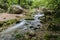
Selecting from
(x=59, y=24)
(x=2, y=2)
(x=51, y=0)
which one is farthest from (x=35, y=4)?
(x=59, y=24)

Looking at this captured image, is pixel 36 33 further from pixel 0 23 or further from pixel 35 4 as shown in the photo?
pixel 35 4

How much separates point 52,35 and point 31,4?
17.5 metres

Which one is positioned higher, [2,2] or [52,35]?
[2,2]

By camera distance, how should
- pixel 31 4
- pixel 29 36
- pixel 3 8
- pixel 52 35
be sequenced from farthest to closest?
pixel 31 4
pixel 3 8
pixel 29 36
pixel 52 35

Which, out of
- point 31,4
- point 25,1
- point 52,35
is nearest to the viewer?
point 52,35

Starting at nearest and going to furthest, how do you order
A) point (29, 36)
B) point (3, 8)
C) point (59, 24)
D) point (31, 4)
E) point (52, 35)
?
point (52, 35)
point (29, 36)
point (59, 24)
point (3, 8)
point (31, 4)

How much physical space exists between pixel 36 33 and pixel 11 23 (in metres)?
3.15

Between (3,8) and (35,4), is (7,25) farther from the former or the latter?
(35,4)

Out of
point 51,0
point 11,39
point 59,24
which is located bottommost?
point 11,39

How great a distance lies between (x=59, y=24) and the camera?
25.3ft

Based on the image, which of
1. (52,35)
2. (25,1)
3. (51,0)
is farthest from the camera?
(25,1)

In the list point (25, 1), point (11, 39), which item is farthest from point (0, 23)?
point (25, 1)

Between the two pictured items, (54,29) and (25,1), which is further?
(25,1)

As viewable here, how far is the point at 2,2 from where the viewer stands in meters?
18.6
